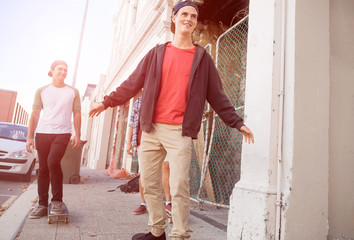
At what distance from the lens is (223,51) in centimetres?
568

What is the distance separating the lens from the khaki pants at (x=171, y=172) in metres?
2.04

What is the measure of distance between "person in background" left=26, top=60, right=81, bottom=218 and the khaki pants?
1565 mm

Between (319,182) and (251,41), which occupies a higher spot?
(251,41)

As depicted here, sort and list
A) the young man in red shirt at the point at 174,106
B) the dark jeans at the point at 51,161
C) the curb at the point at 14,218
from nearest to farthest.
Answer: the young man in red shirt at the point at 174,106 → the curb at the point at 14,218 → the dark jeans at the point at 51,161

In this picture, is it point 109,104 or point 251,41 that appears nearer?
point 109,104

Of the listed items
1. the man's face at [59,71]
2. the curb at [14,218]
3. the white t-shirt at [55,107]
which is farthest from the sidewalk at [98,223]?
the man's face at [59,71]

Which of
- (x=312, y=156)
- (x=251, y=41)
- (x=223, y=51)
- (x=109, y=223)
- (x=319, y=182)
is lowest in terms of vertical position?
(x=109, y=223)

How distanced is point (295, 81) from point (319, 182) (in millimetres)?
1002

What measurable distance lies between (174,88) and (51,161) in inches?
78.7

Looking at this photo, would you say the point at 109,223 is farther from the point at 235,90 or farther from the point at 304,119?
the point at 235,90

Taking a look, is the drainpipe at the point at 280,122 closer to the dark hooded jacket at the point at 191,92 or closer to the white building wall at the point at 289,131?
the white building wall at the point at 289,131

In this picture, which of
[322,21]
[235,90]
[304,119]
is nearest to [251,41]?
[322,21]

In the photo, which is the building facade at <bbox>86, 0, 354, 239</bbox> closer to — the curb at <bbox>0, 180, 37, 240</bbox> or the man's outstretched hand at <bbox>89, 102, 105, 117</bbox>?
the man's outstretched hand at <bbox>89, 102, 105, 117</bbox>

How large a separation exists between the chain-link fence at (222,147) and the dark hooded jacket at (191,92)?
2.09 metres
